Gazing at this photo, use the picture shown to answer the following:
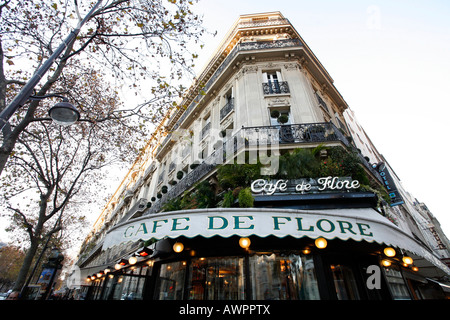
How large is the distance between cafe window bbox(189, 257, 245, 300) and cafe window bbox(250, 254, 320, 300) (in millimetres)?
408

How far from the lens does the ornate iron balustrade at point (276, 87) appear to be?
11406mm

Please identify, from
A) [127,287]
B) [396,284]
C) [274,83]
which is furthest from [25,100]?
[274,83]

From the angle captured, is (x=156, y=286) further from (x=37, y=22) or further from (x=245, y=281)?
(x=37, y=22)

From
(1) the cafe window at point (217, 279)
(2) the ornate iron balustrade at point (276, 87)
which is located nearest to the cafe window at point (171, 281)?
(1) the cafe window at point (217, 279)

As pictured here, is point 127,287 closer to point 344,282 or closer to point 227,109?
point 344,282

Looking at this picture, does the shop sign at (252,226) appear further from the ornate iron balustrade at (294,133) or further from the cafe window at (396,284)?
the ornate iron balustrade at (294,133)

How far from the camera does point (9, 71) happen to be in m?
8.41

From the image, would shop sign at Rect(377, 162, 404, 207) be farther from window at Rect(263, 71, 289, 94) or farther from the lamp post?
the lamp post

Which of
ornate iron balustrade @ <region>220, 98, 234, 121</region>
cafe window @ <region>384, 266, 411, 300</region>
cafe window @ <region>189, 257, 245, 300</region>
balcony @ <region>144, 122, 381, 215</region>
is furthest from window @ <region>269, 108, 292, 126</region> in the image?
cafe window @ <region>384, 266, 411, 300</region>

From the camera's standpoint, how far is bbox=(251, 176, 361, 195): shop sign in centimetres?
693

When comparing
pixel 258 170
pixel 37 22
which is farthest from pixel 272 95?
pixel 37 22

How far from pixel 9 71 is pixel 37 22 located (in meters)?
3.12

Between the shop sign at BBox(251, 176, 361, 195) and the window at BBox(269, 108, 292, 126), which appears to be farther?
the window at BBox(269, 108, 292, 126)

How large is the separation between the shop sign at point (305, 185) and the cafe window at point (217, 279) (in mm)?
2394
